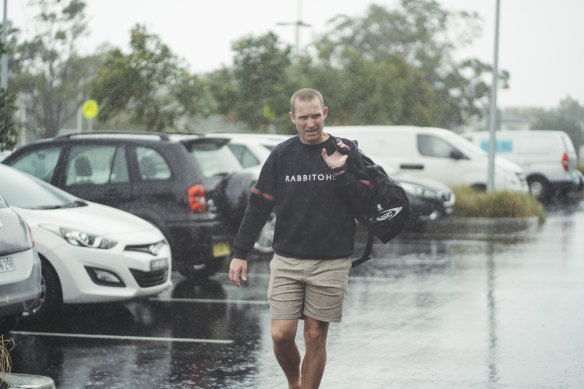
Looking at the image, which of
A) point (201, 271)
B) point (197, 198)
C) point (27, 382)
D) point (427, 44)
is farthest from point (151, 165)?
point (427, 44)

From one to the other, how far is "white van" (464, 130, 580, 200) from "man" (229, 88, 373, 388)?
2310 centimetres

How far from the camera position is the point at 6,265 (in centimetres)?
639

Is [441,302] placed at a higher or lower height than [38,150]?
lower

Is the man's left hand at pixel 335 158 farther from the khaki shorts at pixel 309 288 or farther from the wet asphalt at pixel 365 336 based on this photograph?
the wet asphalt at pixel 365 336

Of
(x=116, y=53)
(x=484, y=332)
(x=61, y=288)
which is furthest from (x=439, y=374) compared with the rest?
(x=116, y=53)

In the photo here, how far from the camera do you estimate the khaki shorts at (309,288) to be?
4898 millimetres

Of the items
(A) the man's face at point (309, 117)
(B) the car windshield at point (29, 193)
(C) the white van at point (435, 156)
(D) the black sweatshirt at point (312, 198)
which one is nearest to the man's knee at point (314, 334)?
(D) the black sweatshirt at point (312, 198)

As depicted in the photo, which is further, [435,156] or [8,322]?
[435,156]

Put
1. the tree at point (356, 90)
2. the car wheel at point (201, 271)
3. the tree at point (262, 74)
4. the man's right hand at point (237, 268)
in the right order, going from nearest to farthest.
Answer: the man's right hand at point (237, 268)
the car wheel at point (201, 271)
the tree at point (262, 74)
the tree at point (356, 90)

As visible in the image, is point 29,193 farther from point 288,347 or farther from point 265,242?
point 265,242

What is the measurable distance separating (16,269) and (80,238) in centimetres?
163

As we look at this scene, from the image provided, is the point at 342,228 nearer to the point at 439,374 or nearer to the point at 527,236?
the point at 439,374

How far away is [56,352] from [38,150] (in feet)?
13.3

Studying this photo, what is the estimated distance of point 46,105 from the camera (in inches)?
1341
